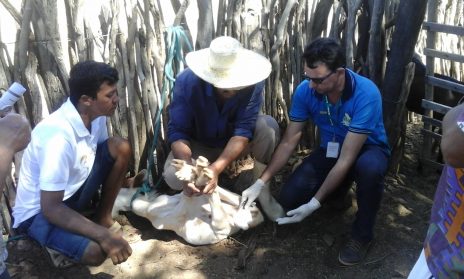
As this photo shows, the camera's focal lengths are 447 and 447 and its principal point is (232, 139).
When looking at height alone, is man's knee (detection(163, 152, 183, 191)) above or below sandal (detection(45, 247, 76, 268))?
above

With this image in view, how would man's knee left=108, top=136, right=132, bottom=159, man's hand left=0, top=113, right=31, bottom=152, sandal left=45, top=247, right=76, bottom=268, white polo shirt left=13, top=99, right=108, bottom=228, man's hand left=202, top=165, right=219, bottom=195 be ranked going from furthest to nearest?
man's knee left=108, top=136, right=132, bottom=159
man's hand left=202, top=165, right=219, bottom=195
sandal left=45, top=247, right=76, bottom=268
white polo shirt left=13, top=99, right=108, bottom=228
man's hand left=0, top=113, right=31, bottom=152

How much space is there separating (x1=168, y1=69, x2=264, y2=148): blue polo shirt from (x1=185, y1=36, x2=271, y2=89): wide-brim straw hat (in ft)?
0.35

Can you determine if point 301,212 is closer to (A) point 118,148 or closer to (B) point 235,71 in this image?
(B) point 235,71

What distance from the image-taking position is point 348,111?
2531 millimetres

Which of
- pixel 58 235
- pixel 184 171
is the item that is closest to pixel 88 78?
pixel 184 171

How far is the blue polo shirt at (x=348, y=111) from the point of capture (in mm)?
2453

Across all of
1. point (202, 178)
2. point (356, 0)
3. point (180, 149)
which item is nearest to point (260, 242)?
point (202, 178)

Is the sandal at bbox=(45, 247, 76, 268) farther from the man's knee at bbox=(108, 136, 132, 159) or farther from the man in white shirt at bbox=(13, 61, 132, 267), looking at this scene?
the man's knee at bbox=(108, 136, 132, 159)

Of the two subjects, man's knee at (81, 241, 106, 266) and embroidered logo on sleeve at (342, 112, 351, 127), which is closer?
man's knee at (81, 241, 106, 266)

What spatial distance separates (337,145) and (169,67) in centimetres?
119

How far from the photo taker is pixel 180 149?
2.68 m

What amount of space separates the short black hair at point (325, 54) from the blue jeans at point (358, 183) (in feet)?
1.78

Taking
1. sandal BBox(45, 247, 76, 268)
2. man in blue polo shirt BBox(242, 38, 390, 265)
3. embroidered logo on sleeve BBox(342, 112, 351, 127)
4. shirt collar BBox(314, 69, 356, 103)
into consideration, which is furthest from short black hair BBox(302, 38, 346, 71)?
sandal BBox(45, 247, 76, 268)

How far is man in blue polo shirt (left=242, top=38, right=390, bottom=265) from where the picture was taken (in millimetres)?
2406
